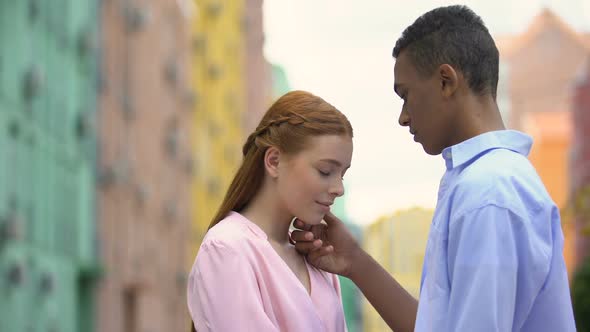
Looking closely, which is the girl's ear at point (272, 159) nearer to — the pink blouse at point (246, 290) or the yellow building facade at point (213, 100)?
the pink blouse at point (246, 290)

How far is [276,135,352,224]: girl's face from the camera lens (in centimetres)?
355

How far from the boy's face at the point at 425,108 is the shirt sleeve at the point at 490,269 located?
0.35 m

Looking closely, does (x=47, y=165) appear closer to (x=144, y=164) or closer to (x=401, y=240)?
(x=401, y=240)

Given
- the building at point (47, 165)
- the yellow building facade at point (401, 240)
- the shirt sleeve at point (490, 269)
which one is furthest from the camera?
the building at point (47, 165)

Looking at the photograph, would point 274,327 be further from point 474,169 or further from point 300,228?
point 474,169

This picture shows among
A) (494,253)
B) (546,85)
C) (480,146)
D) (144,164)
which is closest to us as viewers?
(494,253)

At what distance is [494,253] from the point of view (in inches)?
108

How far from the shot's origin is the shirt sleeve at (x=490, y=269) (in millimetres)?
2748

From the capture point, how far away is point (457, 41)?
312cm

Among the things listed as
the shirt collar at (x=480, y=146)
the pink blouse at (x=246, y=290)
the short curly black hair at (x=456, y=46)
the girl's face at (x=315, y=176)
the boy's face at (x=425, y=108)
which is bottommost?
the pink blouse at (x=246, y=290)

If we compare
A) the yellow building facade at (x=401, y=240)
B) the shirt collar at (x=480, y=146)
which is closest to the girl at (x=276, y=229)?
the shirt collar at (x=480, y=146)

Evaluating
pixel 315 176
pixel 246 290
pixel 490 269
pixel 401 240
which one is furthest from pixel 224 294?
pixel 401 240

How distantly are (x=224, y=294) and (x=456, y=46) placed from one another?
943 millimetres

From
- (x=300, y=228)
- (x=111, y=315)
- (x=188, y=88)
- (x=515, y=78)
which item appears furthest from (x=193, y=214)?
(x=515, y=78)
